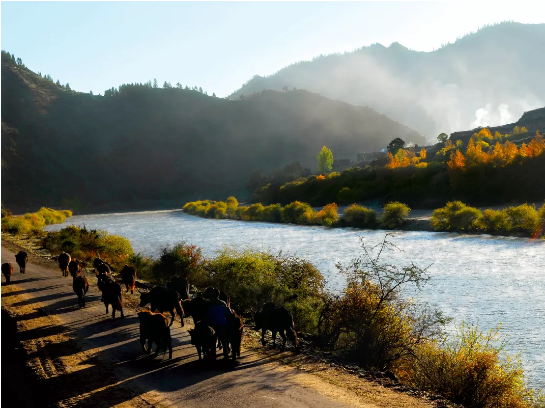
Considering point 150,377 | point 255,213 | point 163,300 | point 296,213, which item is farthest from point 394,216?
point 150,377

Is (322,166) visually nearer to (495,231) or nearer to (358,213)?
(358,213)

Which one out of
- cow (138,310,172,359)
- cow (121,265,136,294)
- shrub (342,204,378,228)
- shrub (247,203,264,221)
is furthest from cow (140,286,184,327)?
shrub (247,203,264,221)

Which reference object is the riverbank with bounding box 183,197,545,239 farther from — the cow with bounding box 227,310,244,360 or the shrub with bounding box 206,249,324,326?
the cow with bounding box 227,310,244,360

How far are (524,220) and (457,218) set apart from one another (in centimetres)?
792

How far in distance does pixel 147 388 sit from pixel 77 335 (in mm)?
4921

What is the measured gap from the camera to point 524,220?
46.1m

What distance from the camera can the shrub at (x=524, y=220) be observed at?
45.2 m

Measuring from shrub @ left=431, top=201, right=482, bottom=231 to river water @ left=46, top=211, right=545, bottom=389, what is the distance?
330 cm

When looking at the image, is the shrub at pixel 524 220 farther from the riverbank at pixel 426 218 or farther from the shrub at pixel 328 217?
the shrub at pixel 328 217

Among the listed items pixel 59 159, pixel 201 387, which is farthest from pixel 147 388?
pixel 59 159

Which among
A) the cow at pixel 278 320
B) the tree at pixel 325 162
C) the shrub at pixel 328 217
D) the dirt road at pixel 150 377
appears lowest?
the dirt road at pixel 150 377

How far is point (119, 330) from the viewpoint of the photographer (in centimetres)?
1420

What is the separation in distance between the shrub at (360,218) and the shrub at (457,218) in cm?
853

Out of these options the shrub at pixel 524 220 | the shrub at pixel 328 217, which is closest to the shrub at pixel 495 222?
the shrub at pixel 524 220
